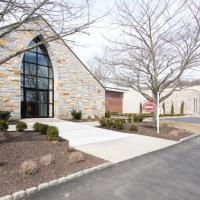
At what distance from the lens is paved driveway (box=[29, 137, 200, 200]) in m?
5.14

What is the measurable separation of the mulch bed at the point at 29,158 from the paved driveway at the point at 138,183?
0.53 meters

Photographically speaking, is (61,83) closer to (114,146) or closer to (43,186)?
(114,146)

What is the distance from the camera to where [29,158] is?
7359mm

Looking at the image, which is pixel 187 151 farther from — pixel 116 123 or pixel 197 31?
pixel 197 31

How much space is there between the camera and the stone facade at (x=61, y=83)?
1684cm

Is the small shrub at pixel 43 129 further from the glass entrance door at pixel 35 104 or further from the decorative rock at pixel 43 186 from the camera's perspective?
the glass entrance door at pixel 35 104

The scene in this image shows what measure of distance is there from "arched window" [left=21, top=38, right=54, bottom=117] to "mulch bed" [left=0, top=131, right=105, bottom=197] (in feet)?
28.2

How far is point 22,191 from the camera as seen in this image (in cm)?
505

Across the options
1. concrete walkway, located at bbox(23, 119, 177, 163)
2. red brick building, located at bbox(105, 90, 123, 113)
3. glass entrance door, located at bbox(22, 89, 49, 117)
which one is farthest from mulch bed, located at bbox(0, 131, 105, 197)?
red brick building, located at bbox(105, 90, 123, 113)

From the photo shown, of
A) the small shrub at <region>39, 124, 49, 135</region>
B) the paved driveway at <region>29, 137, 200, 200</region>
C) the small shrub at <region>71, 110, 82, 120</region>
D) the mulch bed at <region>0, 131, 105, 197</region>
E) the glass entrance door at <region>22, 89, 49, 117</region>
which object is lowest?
the paved driveway at <region>29, 137, 200, 200</region>

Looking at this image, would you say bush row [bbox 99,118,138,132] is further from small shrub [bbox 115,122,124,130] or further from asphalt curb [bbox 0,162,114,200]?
asphalt curb [bbox 0,162,114,200]

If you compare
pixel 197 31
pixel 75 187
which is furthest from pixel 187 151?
pixel 197 31

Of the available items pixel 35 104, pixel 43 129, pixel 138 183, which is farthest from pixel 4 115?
pixel 138 183

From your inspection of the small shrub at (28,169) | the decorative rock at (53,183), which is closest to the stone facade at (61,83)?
the small shrub at (28,169)
